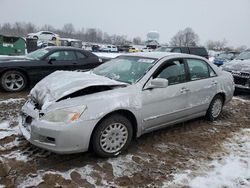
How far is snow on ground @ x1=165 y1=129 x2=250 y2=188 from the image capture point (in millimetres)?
3480

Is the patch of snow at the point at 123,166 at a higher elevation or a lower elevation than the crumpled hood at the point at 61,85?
lower

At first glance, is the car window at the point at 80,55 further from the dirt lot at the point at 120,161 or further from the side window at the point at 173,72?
the side window at the point at 173,72

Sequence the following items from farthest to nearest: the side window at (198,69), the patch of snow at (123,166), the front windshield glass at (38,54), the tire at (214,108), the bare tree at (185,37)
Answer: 1. the bare tree at (185,37)
2. the front windshield glass at (38,54)
3. the tire at (214,108)
4. the side window at (198,69)
5. the patch of snow at (123,166)

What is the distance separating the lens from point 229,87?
6.10m

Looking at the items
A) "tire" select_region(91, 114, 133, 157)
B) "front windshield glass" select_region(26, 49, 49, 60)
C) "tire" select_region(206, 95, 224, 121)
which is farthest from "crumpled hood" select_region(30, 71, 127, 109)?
"front windshield glass" select_region(26, 49, 49, 60)

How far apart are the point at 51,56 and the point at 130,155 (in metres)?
5.29

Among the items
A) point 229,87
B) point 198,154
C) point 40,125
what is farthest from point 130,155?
point 229,87

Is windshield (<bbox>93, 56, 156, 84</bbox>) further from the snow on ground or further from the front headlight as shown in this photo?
the snow on ground

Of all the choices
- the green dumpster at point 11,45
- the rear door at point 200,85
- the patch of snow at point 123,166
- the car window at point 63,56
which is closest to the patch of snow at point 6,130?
the patch of snow at point 123,166

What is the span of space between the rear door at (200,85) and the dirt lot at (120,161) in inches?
19.8

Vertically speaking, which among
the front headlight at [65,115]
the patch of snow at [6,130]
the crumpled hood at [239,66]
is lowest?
the patch of snow at [6,130]

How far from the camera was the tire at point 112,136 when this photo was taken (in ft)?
12.4

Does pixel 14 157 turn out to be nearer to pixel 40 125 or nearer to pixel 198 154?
pixel 40 125

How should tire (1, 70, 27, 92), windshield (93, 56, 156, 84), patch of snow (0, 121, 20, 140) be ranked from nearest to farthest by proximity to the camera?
windshield (93, 56, 156, 84) < patch of snow (0, 121, 20, 140) < tire (1, 70, 27, 92)
